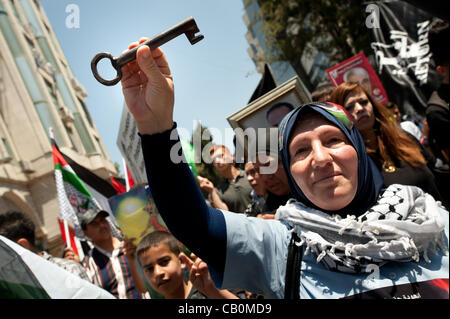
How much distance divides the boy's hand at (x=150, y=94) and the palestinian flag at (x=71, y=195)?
325 cm

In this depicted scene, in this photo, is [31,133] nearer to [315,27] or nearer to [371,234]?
[315,27]

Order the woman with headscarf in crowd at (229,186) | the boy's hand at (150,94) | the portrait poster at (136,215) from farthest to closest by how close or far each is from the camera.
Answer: the portrait poster at (136,215) < the woman with headscarf in crowd at (229,186) < the boy's hand at (150,94)

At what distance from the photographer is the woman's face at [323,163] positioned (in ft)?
4.43

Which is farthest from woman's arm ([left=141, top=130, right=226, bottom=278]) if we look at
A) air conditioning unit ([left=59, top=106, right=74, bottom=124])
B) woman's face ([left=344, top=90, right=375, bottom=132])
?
air conditioning unit ([left=59, top=106, right=74, bottom=124])

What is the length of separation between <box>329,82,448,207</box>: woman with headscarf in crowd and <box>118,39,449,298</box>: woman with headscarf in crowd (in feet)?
2.27

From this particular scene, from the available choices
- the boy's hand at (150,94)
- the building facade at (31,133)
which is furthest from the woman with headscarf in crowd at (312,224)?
the building facade at (31,133)

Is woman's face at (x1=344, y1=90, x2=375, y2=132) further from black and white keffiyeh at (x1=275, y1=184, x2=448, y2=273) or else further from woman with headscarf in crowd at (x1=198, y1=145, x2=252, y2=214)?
woman with headscarf in crowd at (x1=198, y1=145, x2=252, y2=214)

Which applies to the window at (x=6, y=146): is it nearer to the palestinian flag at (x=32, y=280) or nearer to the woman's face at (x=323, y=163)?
the palestinian flag at (x=32, y=280)

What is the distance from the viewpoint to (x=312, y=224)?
137 centimetres

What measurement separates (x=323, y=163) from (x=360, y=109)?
1.12m

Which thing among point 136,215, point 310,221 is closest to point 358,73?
point 136,215

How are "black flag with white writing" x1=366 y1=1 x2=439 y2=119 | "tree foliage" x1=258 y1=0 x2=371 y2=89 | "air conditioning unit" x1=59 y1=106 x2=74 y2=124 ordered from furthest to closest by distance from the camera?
"air conditioning unit" x1=59 y1=106 x2=74 y2=124
"tree foliage" x1=258 y1=0 x2=371 y2=89
"black flag with white writing" x1=366 y1=1 x2=439 y2=119

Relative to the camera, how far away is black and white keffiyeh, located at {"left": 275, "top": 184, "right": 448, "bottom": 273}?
1.32 meters
